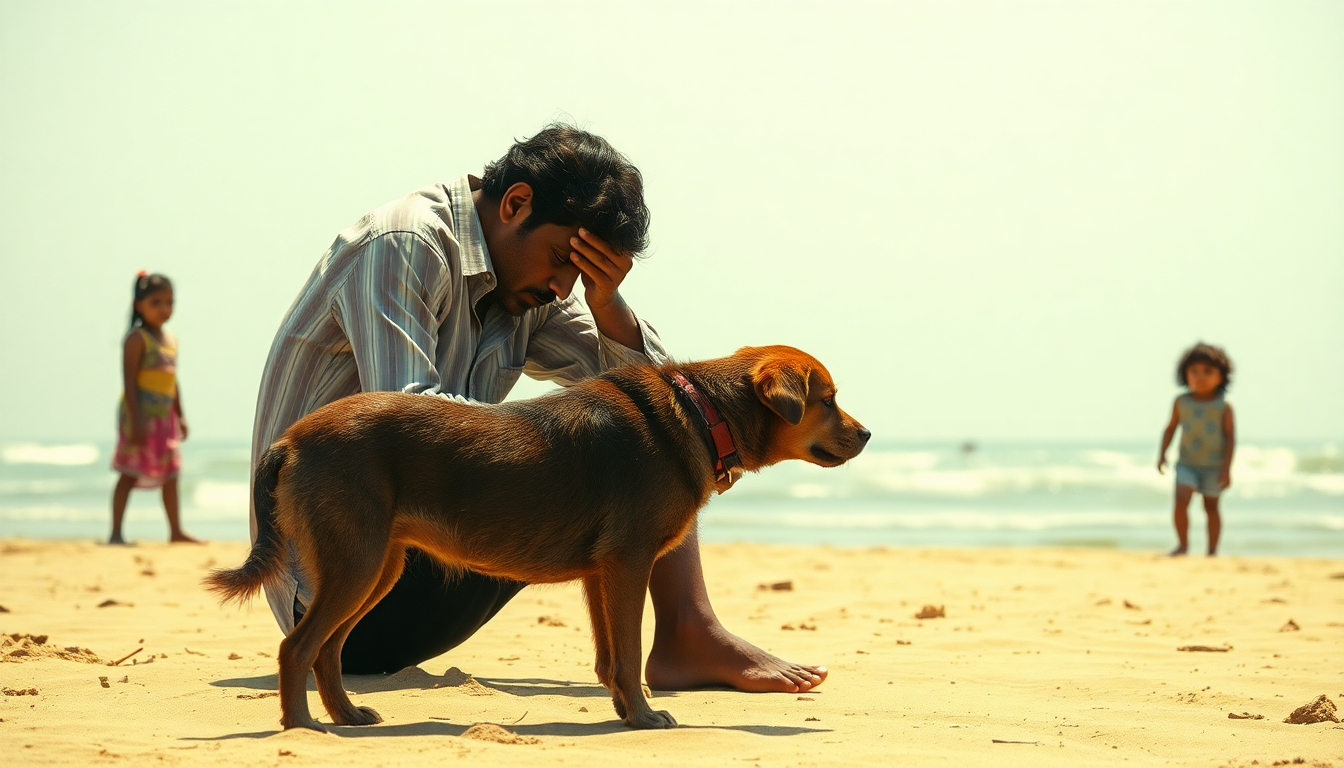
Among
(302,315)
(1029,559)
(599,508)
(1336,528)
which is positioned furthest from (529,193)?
(1336,528)

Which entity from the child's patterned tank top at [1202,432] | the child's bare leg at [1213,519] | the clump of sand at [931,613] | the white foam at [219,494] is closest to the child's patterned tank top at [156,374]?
the clump of sand at [931,613]

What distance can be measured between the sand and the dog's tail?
430 millimetres

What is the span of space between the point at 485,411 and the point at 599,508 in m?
0.47

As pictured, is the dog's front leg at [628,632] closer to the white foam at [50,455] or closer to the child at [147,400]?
the child at [147,400]

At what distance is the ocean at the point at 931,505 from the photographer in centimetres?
1678

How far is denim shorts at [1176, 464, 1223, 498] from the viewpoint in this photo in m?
12.6

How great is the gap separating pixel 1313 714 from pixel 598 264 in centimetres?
296

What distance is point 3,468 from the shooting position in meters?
32.8

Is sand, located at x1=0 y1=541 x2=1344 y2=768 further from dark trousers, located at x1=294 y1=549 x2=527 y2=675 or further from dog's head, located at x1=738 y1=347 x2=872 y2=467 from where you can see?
dog's head, located at x1=738 y1=347 x2=872 y2=467

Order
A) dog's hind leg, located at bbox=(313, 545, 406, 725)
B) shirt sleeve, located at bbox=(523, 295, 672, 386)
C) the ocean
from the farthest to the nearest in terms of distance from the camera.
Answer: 1. the ocean
2. shirt sleeve, located at bbox=(523, 295, 672, 386)
3. dog's hind leg, located at bbox=(313, 545, 406, 725)

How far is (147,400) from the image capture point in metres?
11.8

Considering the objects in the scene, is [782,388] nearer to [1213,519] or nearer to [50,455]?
[1213,519]

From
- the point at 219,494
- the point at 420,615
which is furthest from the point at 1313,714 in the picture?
the point at 219,494

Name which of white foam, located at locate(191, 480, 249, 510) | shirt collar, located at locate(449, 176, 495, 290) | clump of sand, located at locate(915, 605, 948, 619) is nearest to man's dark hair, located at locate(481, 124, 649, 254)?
shirt collar, located at locate(449, 176, 495, 290)
